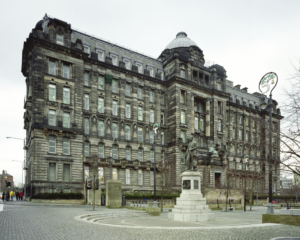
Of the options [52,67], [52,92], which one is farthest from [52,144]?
[52,67]

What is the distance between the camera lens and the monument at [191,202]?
66.1 ft

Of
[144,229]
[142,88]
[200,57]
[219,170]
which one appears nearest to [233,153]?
[219,170]

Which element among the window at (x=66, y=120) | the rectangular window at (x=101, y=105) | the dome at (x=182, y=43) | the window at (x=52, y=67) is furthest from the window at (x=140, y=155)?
the dome at (x=182, y=43)

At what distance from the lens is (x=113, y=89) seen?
178 ft

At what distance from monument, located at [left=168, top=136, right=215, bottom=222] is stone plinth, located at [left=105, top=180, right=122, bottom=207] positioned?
12212 millimetres

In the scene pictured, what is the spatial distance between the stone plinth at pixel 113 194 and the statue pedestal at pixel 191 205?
1237 cm

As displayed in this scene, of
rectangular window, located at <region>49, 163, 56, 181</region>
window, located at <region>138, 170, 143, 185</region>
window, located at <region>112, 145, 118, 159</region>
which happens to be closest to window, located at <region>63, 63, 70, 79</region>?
rectangular window, located at <region>49, 163, 56, 181</region>

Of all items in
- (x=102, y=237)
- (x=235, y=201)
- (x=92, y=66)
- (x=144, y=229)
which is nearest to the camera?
(x=102, y=237)

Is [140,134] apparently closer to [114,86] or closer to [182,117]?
[182,117]

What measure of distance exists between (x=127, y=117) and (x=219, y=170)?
73.0ft

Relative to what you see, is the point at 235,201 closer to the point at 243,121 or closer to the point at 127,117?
the point at 127,117

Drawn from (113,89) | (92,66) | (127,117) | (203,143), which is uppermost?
(92,66)

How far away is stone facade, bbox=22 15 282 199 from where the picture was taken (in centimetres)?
4403

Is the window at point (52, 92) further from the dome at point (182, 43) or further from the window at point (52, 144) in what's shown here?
the dome at point (182, 43)
